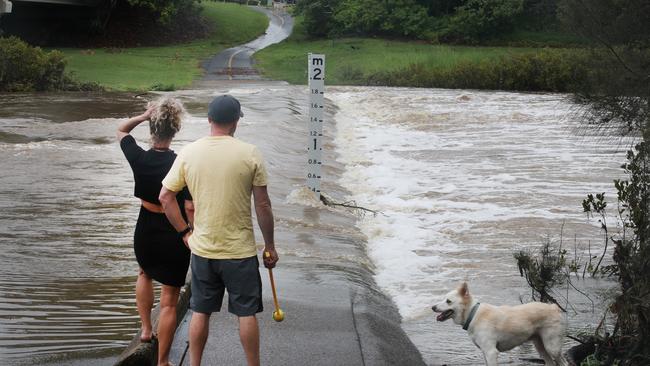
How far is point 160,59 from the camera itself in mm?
53094

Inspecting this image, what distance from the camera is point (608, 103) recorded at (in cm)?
962

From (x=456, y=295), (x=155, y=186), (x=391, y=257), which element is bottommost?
(x=391, y=257)

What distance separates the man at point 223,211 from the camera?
236 inches

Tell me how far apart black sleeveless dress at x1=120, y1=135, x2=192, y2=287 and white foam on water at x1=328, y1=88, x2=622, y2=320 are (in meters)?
4.11

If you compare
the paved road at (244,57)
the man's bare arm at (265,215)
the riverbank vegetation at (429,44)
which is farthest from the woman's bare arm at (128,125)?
the riverbank vegetation at (429,44)

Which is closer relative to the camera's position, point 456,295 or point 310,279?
point 456,295

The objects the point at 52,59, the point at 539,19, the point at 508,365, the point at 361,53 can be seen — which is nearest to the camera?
the point at 508,365

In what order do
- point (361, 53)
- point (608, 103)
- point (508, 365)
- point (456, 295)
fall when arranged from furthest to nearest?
point (361, 53) < point (608, 103) < point (508, 365) < point (456, 295)

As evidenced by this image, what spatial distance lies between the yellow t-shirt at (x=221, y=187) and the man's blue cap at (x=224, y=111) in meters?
0.13

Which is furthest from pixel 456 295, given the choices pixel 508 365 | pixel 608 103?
pixel 608 103

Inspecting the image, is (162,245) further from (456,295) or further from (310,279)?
(310,279)

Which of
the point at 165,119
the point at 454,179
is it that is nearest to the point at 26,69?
the point at 454,179

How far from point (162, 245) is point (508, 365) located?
3.70 m

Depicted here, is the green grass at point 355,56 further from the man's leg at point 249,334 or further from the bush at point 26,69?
the man's leg at point 249,334
